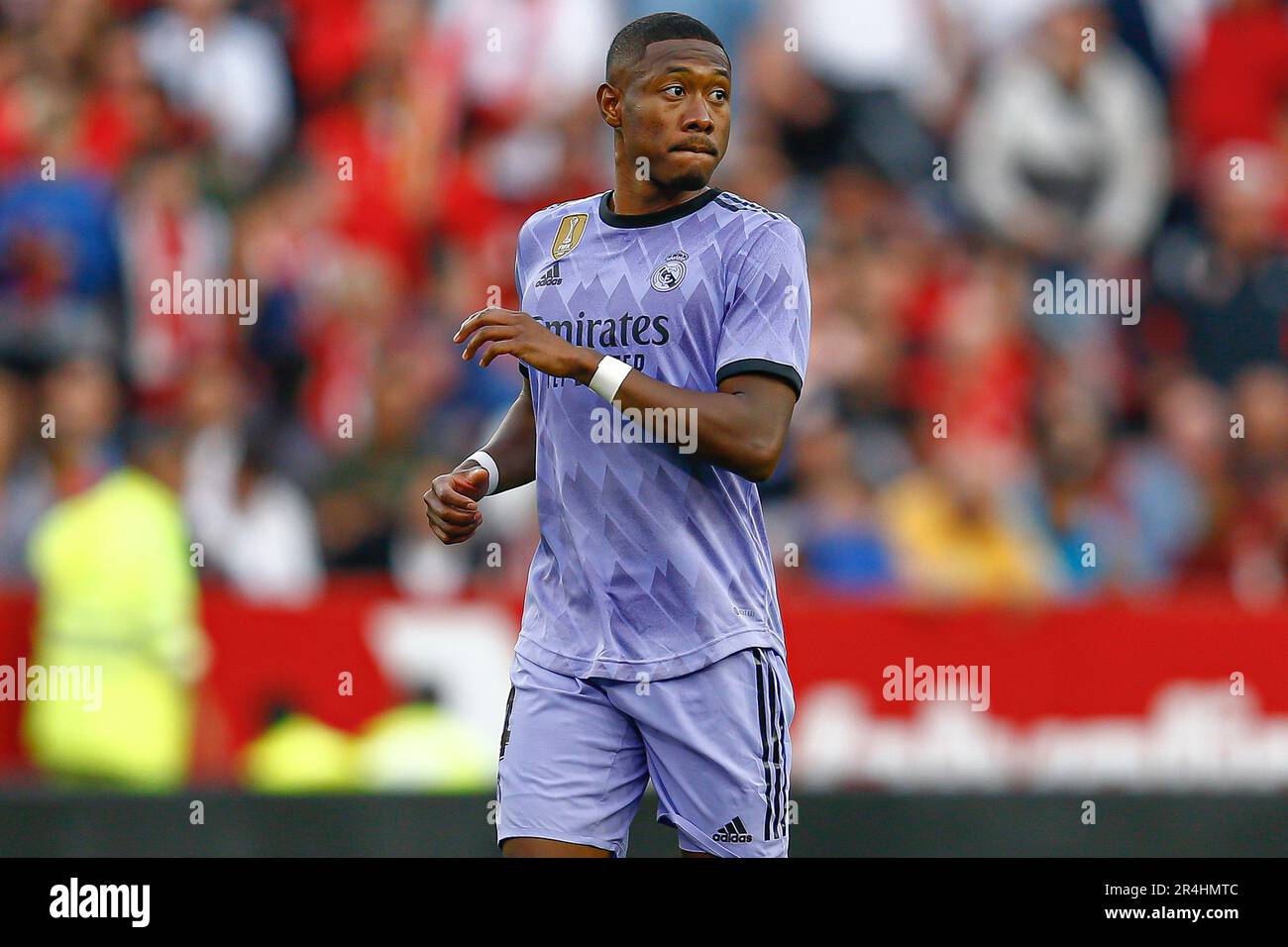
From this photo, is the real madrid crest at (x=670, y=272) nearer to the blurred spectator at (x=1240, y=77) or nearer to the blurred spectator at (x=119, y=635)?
the blurred spectator at (x=119, y=635)

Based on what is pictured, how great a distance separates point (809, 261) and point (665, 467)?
238 inches

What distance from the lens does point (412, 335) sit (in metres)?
9.81

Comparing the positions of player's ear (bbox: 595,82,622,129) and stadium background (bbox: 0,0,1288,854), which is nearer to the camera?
player's ear (bbox: 595,82,622,129)

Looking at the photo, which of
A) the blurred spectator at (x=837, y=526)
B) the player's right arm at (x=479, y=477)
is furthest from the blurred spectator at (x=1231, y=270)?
the player's right arm at (x=479, y=477)

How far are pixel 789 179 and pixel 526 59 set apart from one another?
64.5 inches

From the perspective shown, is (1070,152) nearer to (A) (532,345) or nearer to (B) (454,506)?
(B) (454,506)

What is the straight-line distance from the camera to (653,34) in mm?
4496

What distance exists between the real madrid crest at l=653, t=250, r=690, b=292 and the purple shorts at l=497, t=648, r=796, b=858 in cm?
87

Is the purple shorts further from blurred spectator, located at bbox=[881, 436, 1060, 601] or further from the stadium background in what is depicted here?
blurred spectator, located at bbox=[881, 436, 1060, 601]

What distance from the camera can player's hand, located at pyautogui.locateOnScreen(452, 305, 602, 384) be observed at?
4.22m

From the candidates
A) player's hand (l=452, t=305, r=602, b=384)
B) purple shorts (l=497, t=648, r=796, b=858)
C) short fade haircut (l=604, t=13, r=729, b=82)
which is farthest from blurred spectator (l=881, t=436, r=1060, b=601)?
player's hand (l=452, t=305, r=602, b=384)

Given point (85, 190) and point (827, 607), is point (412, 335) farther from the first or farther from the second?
point (827, 607)

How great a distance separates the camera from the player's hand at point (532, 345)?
4219mm
